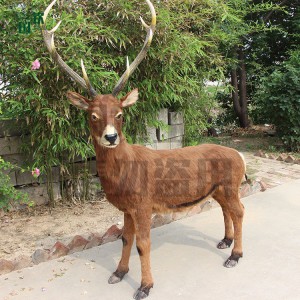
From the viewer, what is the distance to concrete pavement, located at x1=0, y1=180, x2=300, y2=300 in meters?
2.60

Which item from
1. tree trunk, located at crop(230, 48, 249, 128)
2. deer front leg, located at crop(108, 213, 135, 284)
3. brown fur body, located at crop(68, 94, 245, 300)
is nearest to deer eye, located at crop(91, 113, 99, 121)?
brown fur body, located at crop(68, 94, 245, 300)

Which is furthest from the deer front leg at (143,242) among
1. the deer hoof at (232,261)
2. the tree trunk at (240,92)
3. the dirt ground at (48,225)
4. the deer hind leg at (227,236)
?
the tree trunk at (240,92)

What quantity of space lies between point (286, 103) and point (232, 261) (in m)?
5.02

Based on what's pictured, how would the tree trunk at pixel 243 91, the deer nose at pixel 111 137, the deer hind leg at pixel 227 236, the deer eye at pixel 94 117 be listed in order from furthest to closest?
1. the tree trunk at pixel 243 91
2. the deer hind leg at pixel 227 236
3. the deer eye at pixel 94 117
4. the deer nose at pixel 111 137

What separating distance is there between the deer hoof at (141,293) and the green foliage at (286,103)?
5.58 metres

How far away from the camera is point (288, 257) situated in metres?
3.06

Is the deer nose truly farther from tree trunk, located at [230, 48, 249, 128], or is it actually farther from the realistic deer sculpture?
tree trunk, located at [230, 48, 249, 128]

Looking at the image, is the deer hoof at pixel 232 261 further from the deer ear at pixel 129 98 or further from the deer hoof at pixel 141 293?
the deer ear at pixel 129 98

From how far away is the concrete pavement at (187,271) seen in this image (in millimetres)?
2596

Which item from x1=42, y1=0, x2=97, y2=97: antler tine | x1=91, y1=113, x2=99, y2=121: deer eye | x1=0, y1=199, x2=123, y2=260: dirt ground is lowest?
x1=0, y1=199, x2=123, y2=260: dirt ground

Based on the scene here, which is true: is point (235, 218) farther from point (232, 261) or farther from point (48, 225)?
point (48, 225)

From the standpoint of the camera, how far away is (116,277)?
2.80 m

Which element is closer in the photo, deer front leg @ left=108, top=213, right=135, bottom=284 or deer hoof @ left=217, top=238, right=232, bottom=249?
deer front leg @ left=108, top=213, right=135, bottom=284

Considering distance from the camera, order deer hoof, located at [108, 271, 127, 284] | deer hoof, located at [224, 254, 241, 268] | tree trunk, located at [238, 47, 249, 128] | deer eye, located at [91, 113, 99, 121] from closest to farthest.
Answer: deer eye, located at [91, 113, 99, 121]
deer hoof, located at [108, 271, 127, 284]
deer hoof, located at [224, 254, 241, 268]
tree trunk, located at [238, 47, 249, 128]
